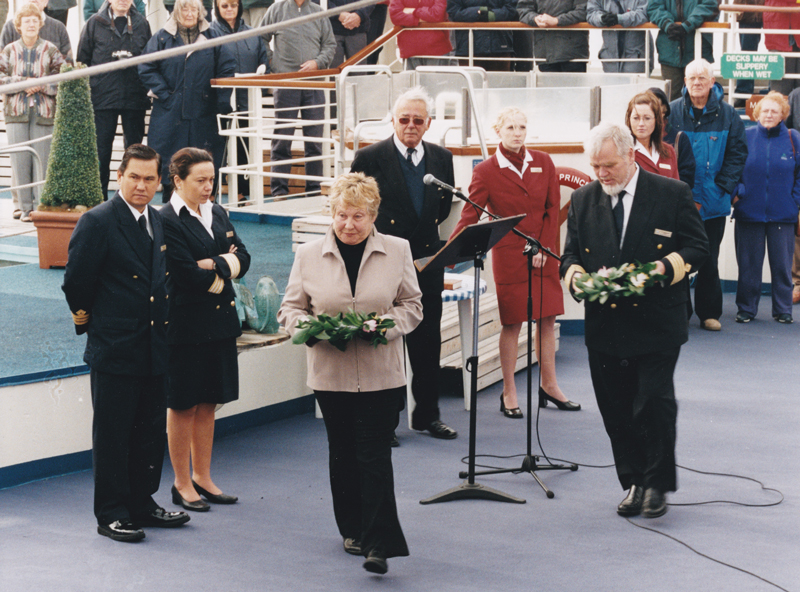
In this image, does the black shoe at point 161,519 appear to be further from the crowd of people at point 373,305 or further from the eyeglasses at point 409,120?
the eyeglasses at point 409,120

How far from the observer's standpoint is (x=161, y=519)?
191 inches

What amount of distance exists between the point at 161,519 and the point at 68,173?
12.0 feet

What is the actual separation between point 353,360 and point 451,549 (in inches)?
37.5

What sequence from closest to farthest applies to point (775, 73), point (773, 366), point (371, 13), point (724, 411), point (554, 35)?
1. point (724, 411)
2. point (773, 366)
3. point (775, 73)
4. point (554, 35)
5. point (371, 13)

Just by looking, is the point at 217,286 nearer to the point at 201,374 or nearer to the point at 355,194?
the point at 201,374

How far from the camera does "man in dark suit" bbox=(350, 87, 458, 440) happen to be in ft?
19.5

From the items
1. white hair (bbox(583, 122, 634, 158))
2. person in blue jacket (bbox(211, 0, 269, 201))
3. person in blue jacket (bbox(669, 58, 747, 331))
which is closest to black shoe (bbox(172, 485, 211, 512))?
white hair (bbox(583, 122, 634, 158))

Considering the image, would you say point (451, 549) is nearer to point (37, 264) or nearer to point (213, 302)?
point (213, 302)

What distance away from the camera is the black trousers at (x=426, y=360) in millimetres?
6145

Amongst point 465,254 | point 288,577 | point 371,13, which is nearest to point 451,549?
point 288,577

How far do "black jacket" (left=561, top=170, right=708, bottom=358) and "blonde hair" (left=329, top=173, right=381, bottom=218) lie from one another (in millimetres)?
1115

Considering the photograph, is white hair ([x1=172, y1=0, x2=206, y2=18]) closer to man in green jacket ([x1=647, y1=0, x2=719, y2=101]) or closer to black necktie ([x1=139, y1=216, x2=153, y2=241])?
man in green jacket ([x1=647, y1=0, x2=719, y2=101])

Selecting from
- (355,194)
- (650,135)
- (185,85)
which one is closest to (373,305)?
(355,194)

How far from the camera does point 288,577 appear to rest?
14.2 feet
